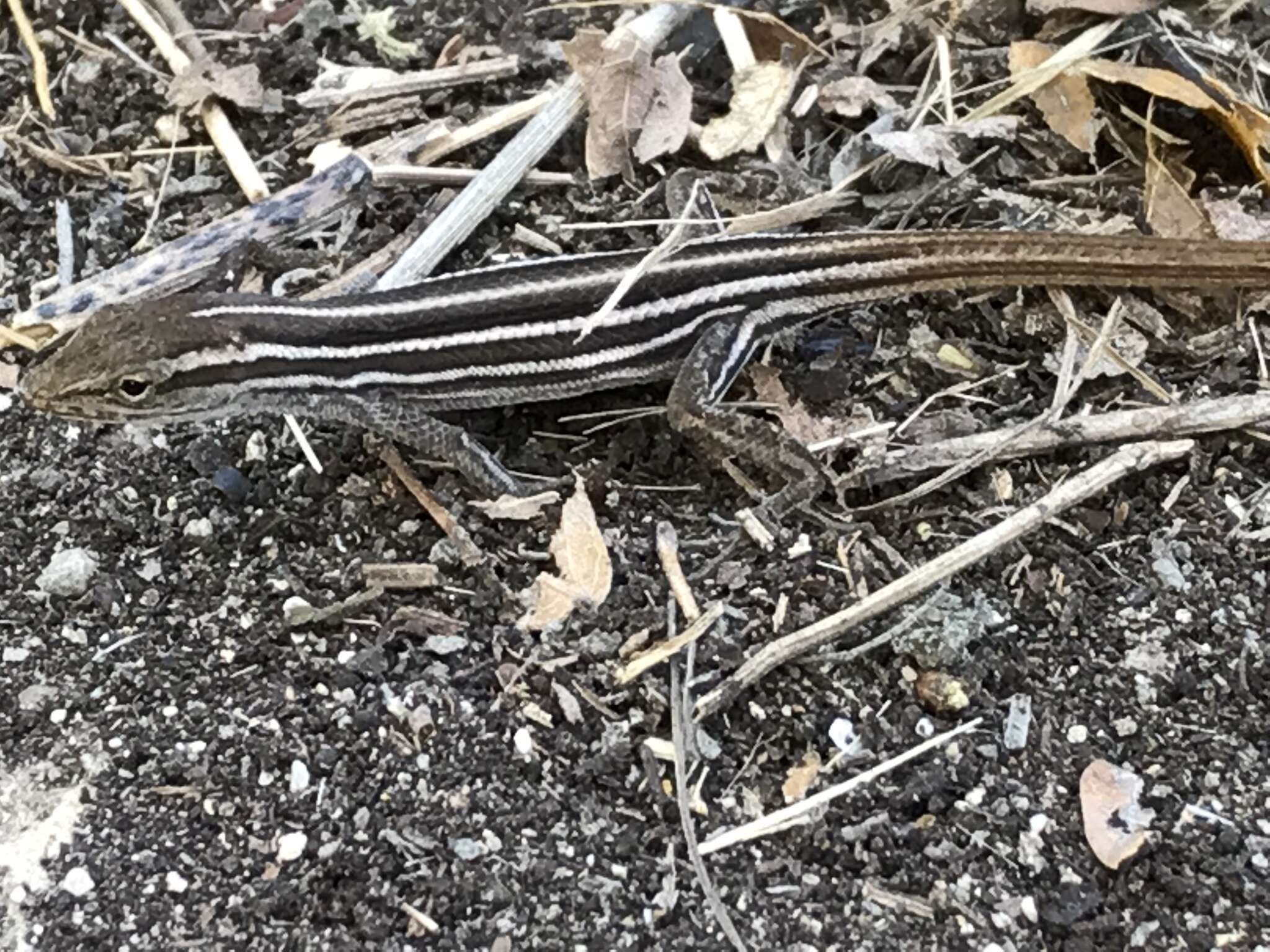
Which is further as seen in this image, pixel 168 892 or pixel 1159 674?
pixel 1159 674

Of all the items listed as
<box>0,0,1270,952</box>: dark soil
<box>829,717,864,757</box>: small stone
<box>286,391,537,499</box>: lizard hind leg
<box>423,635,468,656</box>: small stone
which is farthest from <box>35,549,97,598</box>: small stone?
<box>829,717,864,757</box>: small stone

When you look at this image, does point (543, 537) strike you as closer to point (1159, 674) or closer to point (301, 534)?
point (301, 534)

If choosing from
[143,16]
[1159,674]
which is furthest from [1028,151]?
[143,16]

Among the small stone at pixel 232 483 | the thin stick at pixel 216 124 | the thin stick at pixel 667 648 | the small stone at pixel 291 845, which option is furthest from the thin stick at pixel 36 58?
the thin stick at pixel 667 648

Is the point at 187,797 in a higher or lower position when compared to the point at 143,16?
lower

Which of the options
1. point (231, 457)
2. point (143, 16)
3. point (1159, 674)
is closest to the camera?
point (1159, 674)

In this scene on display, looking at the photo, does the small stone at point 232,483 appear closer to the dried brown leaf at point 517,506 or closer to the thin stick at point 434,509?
the thin stick at point 434,509
